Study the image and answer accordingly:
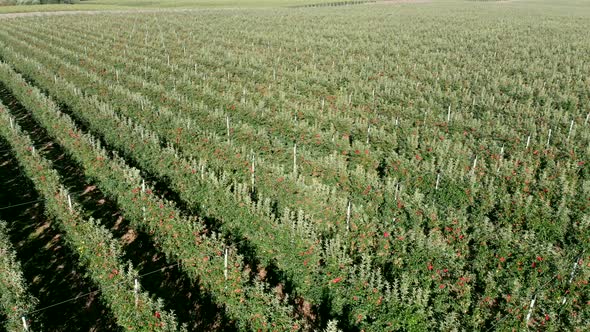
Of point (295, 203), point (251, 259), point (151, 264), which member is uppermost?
point (295, 203)

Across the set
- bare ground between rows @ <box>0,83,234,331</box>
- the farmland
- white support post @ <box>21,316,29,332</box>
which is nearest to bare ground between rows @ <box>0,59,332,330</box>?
the farmland

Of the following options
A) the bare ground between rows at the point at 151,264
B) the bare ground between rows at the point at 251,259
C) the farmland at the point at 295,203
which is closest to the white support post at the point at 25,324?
the farmland at the point at 295,203

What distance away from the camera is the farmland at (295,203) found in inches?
398

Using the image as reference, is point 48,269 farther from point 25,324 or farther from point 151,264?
point 25,324

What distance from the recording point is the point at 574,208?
14.1 m

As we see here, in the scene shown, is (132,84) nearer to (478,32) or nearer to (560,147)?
(560,147)

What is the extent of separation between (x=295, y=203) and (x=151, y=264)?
14.5ft

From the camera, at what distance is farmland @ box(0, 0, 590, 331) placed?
1010 centimetres

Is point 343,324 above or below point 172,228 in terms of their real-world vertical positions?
below

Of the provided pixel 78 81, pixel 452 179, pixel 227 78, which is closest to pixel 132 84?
pixel 78 81

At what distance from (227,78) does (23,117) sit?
39.9 ft

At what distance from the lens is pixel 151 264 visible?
1263cm

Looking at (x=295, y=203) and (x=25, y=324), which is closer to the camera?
(x=25, y=324)

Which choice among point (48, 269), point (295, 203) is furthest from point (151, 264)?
point (295, 203)
